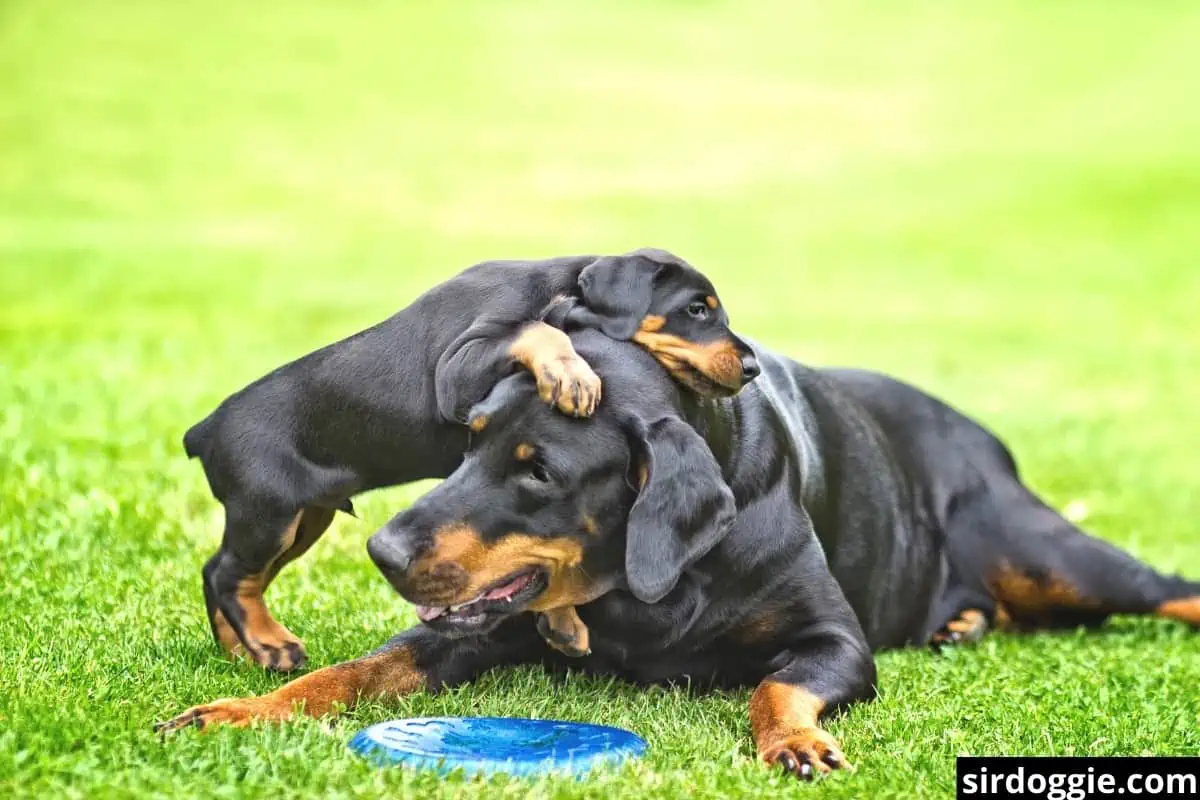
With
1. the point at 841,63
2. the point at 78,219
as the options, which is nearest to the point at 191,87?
the point at 78,219

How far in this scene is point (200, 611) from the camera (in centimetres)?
521

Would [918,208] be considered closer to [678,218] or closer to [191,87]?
[678,218]

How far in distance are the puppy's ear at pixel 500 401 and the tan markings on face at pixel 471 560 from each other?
0.99ft

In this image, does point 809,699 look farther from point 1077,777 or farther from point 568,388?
point 568,388

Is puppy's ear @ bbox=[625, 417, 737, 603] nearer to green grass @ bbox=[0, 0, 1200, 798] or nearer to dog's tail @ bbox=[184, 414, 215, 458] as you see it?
green grass @ bbox=[0, 0, 1200, 798]

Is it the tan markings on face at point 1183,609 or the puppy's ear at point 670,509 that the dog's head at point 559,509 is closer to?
the puppy's ear at point 670,509

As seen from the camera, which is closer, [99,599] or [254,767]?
[254,767]

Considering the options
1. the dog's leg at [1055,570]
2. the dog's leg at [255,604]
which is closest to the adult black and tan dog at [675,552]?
the dog's leg at [1055,570]

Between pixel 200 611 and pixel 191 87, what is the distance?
2364cm

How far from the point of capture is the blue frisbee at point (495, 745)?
3535mm

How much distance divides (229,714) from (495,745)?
2.17 ft

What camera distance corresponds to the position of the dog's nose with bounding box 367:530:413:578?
12.3ft

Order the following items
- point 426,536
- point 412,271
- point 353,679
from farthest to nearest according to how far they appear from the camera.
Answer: point 412,271
point 353,679
point 426,536

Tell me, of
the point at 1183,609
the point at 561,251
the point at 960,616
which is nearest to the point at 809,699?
the point at 960,616
